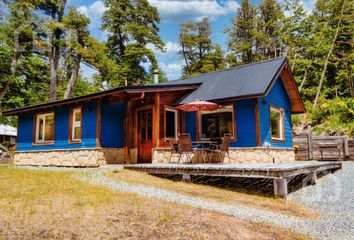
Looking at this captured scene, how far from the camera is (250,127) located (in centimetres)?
977

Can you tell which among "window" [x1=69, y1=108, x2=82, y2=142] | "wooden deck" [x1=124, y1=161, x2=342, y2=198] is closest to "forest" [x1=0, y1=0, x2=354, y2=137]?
"window" [x1=69, y1=108, x2=82, y2=142]

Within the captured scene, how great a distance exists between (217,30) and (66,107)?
68.4 feet

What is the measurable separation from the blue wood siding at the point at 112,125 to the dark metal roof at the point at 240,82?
215 cm

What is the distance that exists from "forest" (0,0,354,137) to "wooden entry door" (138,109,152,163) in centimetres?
1125

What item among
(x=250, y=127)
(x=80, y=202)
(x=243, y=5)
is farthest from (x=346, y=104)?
(x=80, y=202)

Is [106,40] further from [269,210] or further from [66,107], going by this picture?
[269,210]

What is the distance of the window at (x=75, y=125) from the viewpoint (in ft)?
36.9

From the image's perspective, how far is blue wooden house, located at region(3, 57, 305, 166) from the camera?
9.74 meters

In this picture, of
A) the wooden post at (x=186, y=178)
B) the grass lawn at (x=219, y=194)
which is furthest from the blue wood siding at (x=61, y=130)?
the wooden post at (x=186, y=178)

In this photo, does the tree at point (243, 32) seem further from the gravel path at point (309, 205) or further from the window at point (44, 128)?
the gravel path at point (309, 205)

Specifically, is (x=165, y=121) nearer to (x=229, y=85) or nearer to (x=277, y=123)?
(x=229, y=85)

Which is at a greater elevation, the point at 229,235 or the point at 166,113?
the point at 166,113

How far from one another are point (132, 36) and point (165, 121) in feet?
58.6

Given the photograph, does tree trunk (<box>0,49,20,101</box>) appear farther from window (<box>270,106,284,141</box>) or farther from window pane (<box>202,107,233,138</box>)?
window (<box>270,106,284,141</box>)
